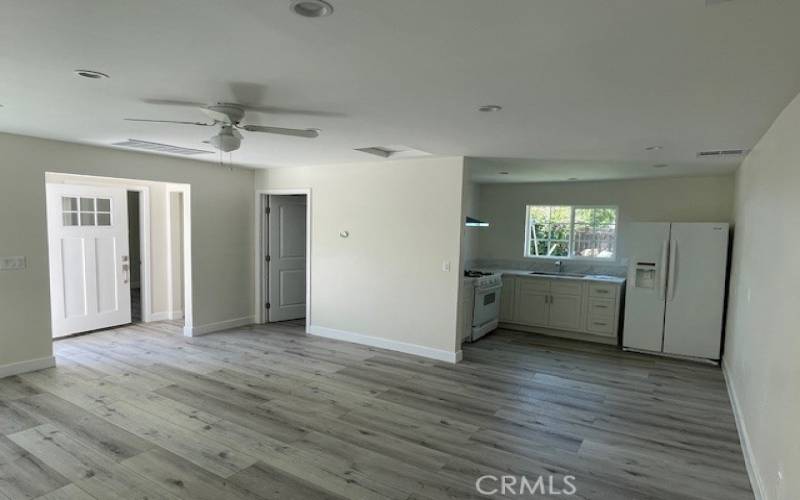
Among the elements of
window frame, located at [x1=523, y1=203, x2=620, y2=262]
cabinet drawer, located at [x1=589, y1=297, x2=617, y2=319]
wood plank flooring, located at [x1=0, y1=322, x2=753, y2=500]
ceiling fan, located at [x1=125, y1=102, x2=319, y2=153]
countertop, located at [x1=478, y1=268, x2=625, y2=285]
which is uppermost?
ceiling fan, located at [x1=125, y1=102, x2=319, y2=153]

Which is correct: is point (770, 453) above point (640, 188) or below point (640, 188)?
below

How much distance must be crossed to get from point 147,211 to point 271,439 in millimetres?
4861

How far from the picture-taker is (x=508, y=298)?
680 cm

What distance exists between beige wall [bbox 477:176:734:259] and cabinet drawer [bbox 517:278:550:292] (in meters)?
0.85

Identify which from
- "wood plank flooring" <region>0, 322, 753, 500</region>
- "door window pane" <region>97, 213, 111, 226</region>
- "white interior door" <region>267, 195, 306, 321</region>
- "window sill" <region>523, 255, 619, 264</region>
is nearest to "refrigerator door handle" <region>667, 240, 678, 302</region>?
"wood plank flooring" <region>0, 322, 753, 500</region>

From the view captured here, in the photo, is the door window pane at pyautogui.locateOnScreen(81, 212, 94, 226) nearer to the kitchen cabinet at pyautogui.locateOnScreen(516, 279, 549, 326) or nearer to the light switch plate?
the light switch plate

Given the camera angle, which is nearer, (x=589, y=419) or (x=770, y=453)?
(x=770, y=453)

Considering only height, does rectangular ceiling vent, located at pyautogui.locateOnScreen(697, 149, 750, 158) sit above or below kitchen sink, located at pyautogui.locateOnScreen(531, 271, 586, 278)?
above

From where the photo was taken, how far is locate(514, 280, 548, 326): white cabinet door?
6.53 metres

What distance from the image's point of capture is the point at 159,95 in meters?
2.81

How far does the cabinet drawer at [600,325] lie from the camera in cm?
604

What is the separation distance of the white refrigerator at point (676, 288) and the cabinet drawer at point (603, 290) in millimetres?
289

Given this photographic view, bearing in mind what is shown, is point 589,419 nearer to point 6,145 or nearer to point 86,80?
point 86,80

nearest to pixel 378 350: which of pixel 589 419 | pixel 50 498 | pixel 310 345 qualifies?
pixel 310 345
